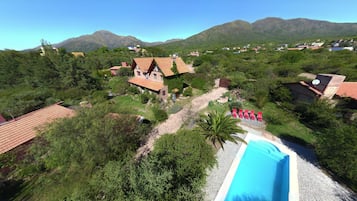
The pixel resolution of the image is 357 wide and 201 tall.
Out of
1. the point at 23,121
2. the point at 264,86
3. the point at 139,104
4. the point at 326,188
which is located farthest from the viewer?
the point at 139,104

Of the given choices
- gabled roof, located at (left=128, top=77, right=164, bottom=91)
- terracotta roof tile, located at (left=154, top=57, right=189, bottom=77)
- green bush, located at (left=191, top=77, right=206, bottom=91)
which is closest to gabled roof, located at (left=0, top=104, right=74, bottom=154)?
gabled roof, located at (left=128, top=77, right=164, bottom=91)

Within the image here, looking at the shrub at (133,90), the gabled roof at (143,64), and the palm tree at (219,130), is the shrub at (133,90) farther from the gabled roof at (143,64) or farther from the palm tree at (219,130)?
the palm tree at (219,130)

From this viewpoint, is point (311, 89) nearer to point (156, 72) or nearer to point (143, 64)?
point (156, 72)

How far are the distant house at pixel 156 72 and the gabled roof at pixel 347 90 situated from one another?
2017 cm

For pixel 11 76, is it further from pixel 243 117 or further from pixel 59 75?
pixel 243 117

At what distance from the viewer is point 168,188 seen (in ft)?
17.8

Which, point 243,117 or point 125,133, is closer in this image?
point 125,133

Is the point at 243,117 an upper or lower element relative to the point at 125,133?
lower

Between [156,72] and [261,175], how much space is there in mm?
20231

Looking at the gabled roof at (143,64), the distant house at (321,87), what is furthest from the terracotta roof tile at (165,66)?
the distant house at (321,87)

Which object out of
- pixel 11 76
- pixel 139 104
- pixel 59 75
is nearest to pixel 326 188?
pixel 139 104

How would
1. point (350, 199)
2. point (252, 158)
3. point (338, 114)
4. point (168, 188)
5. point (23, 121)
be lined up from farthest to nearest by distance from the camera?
point (338, 114) < point (23, 121) < point (252, 158) < point (350, 199) < point (168, 188)

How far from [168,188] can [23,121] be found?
46.1ft

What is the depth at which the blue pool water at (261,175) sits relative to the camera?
7393 millimetres
